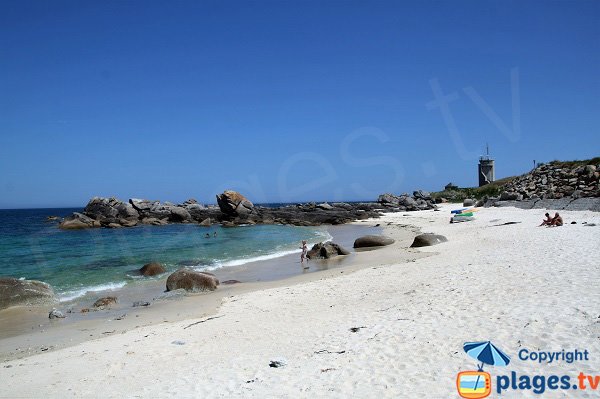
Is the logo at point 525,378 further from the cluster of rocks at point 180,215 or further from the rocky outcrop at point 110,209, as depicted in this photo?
the rocky outcrop at point 110,209

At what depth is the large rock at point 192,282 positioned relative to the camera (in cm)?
1612

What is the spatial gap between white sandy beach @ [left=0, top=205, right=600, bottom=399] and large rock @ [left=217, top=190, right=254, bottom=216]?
4856 cm

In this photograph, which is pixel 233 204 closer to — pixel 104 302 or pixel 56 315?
pixel 104 302

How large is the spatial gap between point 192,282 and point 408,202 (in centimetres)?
6605

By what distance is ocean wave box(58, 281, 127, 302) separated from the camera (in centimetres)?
1584

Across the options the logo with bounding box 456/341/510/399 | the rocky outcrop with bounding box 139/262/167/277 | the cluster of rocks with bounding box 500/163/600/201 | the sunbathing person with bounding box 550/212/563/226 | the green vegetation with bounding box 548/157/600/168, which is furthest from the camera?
the green vegetation with bounding box 548/157/600/168

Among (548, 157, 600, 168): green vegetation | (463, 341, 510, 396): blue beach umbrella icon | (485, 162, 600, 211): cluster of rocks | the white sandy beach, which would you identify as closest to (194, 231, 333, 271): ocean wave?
the white sandy beach

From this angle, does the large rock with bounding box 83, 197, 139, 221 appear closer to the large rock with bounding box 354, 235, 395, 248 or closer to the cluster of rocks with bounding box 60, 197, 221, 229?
the cluster of rocks with bounding box 60, 197, 221, 229

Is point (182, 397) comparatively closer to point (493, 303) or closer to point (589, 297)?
point (493, 303)

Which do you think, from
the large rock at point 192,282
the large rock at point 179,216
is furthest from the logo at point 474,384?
the large rock at point 179,216

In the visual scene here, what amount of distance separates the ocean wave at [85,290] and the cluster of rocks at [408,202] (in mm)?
56839

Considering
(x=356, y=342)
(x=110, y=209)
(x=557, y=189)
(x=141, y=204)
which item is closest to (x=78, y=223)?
(x=110, y=209)

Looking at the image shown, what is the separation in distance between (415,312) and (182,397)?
17.2 feet

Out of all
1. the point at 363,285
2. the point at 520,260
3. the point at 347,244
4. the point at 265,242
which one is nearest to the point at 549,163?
the point at 347,244
